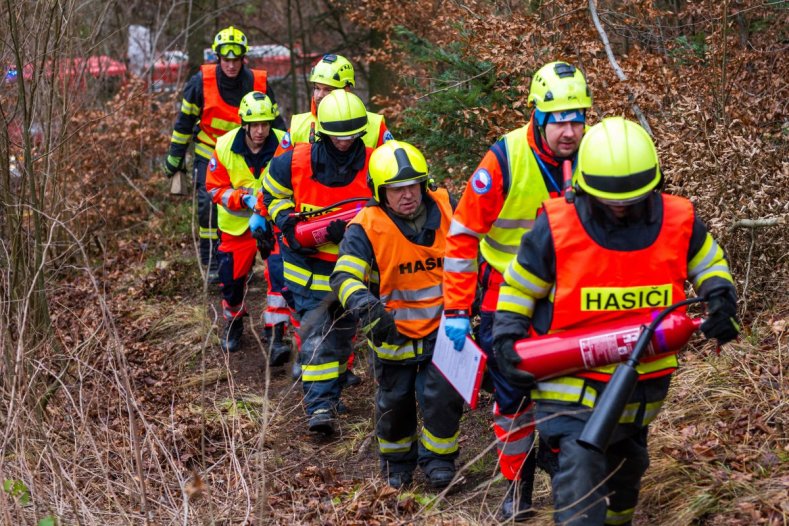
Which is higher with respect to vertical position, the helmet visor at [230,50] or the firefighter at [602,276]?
the helmet visor at [230,50]

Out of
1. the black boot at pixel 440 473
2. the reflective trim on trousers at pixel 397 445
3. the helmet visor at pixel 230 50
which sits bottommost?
the black boot at pixel 440 473

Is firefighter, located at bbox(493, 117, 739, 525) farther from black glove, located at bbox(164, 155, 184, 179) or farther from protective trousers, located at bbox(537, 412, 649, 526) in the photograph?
black glove, located at bbox(164, 155, 184, 179)

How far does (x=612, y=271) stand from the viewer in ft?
13.3

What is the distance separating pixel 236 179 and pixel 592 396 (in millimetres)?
5153

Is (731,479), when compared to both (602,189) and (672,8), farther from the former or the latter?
(672,8)

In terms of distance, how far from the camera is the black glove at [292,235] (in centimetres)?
713

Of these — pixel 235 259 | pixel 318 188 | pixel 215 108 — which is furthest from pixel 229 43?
pixel 318 188

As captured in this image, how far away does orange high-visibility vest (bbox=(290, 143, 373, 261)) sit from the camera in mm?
7113

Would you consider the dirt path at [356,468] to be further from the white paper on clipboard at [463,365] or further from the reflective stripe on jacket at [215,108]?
the reflective stripe on jacket at [215,108]

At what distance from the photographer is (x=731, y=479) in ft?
15.7

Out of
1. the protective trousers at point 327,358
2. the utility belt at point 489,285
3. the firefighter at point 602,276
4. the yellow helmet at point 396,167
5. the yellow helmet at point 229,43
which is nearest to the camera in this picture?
the firefighter at point 602,276

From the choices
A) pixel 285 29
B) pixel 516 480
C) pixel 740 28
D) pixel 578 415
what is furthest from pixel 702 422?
pixel 285 29

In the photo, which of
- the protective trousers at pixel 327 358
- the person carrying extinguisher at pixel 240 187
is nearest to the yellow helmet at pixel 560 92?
the protective trousers at pixel 327 358

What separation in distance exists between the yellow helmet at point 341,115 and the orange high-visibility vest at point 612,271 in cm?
281
